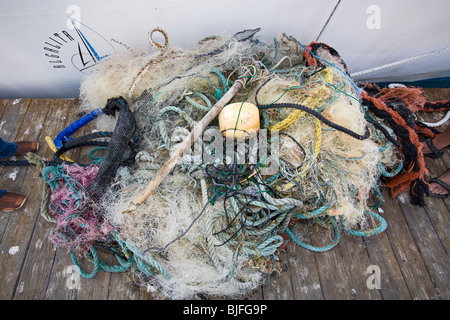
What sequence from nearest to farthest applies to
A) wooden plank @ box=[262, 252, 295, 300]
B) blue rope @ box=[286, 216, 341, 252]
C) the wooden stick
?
the wooden stick → wooden plank @ box=[262, 252, 295, 300] → blue rope @ box=[286, 216, 341, 252]

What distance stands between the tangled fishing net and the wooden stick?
0.07 metres

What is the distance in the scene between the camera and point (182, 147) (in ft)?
6.59

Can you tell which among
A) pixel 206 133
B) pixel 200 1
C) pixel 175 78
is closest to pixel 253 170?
pixel 206 133

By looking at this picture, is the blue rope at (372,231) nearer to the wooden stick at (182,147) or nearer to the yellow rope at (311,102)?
the yellow rope at (311,102)

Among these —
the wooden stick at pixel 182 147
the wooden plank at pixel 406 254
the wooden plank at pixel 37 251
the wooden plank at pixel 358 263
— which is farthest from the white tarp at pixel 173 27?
the wooden plank at pixel 358 263

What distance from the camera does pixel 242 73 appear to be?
8.07ft

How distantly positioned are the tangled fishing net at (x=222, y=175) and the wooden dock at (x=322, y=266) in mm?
114

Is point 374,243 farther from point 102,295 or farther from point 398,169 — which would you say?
point 102,295

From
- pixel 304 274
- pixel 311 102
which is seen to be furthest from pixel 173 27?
pixel 304 274

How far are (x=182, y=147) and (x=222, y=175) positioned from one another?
15.2 inches

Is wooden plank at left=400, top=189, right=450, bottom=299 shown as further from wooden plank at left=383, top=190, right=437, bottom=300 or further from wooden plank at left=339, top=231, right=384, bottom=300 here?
wooden plank at left=339, top=231, right=384, bottom=300

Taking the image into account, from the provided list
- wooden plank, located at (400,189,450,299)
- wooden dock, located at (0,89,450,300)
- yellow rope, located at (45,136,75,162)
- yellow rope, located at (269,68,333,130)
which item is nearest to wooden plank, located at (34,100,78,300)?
wooden dock, located at (0,89,450,300)

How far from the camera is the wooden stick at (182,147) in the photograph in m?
1.91

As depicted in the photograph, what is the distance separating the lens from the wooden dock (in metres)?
2.03
